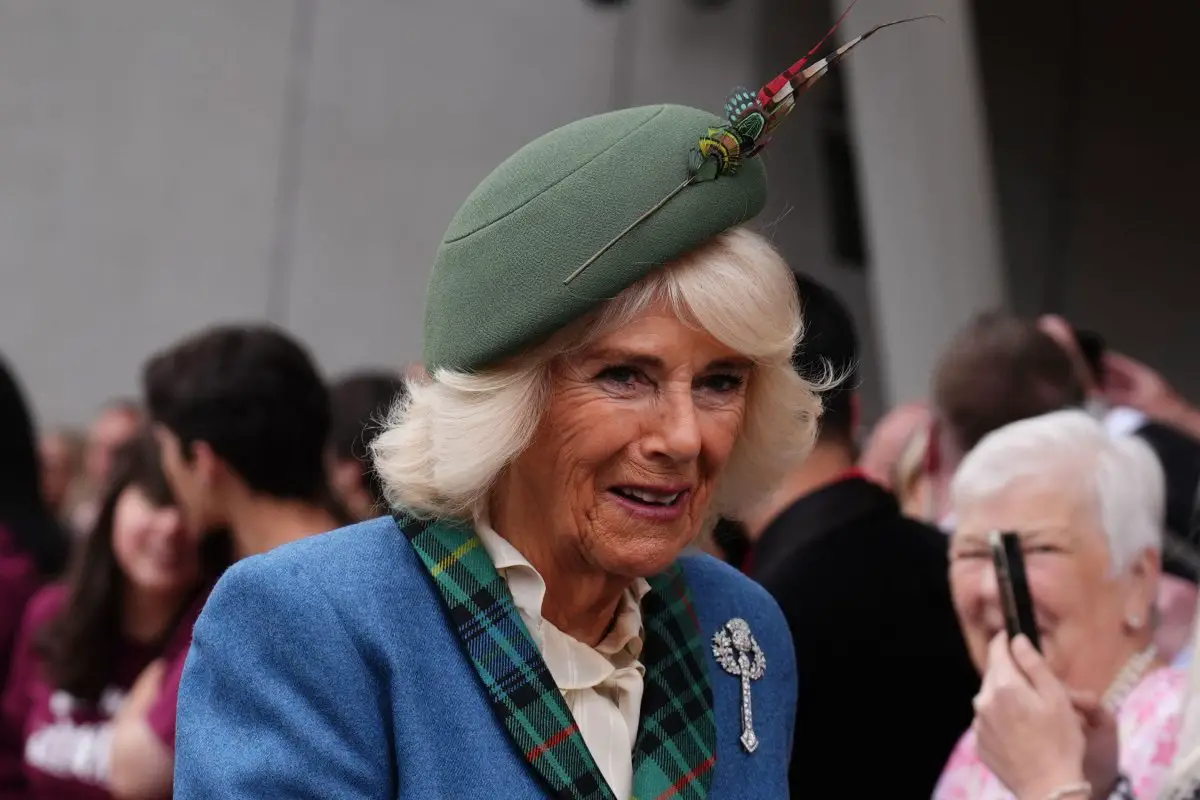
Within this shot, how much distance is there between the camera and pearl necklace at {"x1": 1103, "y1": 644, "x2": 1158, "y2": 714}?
2838 mm

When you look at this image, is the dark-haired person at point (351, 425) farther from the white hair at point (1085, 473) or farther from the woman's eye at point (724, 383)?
the woman's eye at point (724, 383)

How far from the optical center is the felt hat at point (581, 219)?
6.24 ft

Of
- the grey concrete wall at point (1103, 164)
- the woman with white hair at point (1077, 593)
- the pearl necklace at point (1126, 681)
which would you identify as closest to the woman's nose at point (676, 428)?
the woman with white hair at point (1077, 593)

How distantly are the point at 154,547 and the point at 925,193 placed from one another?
4.34m

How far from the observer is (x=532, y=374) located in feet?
6.46

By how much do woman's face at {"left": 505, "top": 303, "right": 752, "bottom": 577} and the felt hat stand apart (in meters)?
0.08

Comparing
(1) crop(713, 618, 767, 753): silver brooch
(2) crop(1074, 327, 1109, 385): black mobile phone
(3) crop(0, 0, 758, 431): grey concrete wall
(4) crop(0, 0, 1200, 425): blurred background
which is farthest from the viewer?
(3) crop(0, 0, 758, 431): grey concrete wall

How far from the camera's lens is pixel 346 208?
1078 centimetres

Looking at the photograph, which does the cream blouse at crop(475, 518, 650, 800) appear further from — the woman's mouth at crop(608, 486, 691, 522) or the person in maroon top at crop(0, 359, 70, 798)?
the person in maroon top at crop(0, 359, 70, 798)

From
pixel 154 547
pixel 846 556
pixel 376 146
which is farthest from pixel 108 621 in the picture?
pixel 376 146

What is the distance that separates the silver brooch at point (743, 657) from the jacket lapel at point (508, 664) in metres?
0.28

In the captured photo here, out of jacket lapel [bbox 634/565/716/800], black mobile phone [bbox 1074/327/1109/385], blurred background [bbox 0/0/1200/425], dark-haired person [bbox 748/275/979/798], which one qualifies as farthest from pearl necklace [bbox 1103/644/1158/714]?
blurred background [bbox 0/0/1200/425]

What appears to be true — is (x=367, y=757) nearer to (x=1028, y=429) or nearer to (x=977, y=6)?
(x=1028, y=429)

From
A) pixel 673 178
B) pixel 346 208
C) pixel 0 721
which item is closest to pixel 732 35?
pixel 346 208
